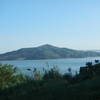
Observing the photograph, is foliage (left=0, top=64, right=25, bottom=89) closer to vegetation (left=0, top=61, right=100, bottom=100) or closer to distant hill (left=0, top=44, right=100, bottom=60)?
vegetation (left=0, top=61, right=100, bottom=100)

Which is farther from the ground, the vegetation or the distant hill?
the distant hill

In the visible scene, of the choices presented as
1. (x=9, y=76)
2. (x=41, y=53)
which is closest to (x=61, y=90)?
(x=9, y=76)

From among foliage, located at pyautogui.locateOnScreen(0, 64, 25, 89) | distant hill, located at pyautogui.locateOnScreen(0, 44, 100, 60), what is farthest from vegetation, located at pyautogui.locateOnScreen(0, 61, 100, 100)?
distant hill, located at pyautogui.locateOnScreen(0, 44, 100, 60)

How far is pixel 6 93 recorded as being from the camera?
904cm

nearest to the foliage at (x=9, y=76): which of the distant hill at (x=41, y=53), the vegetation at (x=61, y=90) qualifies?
the vegetation at (x=61, y=90)

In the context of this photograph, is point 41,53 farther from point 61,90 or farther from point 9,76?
point 61,90

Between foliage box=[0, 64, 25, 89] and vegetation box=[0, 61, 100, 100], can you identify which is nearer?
vegetation box=[0, 61, 100, 100]

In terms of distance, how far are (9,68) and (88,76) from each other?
4201mm

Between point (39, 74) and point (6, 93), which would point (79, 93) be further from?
point (39, 74)

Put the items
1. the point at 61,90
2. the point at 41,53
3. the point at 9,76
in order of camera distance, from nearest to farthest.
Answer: the point at 61,90
the point at 9,76
the point at 41,53

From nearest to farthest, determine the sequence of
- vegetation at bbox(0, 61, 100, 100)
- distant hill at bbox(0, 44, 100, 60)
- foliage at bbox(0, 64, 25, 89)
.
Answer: vegetation at bbox(0, 61, 100, 100) → foliage at bbox(0, 64, 25, 89) → distant hill at bbox(0, 44, 100, 60)

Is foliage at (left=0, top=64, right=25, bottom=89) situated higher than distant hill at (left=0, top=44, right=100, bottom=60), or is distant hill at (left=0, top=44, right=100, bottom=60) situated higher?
distant hill at (left=0, top=44, right=100, bottom=60)

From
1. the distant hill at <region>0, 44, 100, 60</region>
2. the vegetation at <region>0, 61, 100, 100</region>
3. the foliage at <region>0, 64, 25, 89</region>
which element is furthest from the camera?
the distant hill at <region>0, 44, 100, 60</region>

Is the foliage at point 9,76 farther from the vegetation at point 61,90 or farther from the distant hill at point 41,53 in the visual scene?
the distant hill at point 41,53
